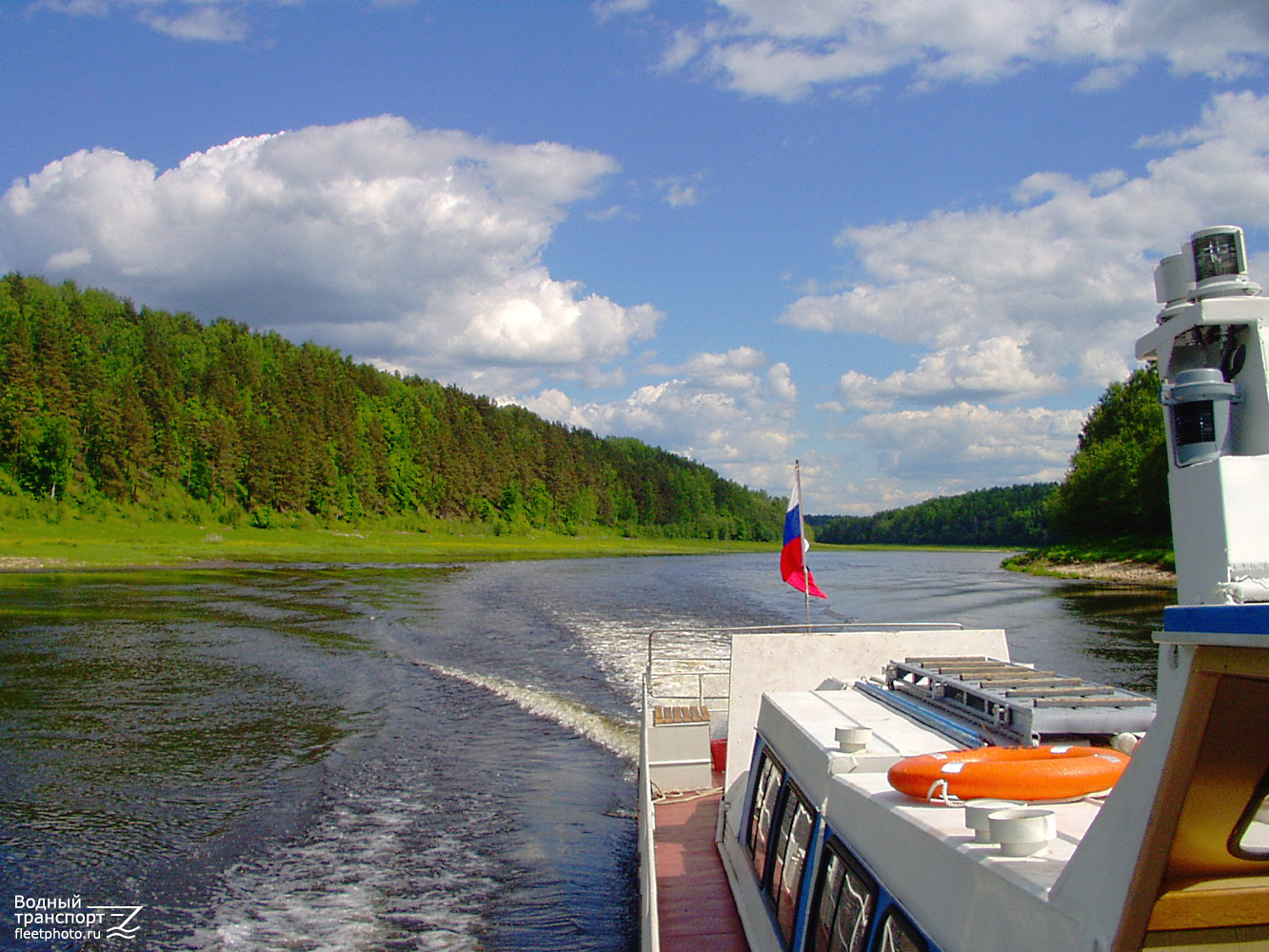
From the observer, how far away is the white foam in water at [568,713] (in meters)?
19.2

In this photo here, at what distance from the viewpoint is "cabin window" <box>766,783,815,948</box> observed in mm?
5648

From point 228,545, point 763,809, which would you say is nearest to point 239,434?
point 228,545

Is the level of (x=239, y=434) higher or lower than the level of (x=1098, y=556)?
higher

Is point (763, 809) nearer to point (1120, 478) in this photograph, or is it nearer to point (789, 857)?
point (789, 857)

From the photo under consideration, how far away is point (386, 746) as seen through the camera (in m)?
18.4

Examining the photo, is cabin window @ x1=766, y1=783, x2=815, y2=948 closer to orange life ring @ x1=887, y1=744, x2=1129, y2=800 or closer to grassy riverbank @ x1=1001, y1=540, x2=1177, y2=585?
orange life ring @ x1=887, y1=744, x2=1129, y2=800

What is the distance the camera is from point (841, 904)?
470 centimetres

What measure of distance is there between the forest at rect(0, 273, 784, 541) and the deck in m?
106

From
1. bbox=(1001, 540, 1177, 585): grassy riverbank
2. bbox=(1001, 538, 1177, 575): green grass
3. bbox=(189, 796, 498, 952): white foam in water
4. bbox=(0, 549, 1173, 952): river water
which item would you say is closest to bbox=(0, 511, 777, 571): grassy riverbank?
bbox=(0, 549, 1173, 952): river water

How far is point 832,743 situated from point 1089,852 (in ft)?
9.60

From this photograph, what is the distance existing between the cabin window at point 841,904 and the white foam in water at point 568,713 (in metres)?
13.3

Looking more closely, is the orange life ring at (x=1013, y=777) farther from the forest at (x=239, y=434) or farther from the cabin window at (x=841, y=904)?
the forest at (x=239, y=434)

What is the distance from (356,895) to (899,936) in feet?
31.2

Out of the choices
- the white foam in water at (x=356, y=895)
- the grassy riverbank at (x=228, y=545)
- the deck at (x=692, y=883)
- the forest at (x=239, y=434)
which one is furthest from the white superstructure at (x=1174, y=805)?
the forest at (x=239, y=434)
